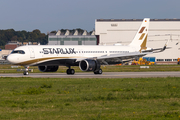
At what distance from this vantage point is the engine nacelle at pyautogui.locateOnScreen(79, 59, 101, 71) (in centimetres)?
4062

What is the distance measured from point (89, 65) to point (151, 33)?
86667 mm

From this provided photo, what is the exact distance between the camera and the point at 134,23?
12350 cm

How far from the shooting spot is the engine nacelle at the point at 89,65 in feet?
133

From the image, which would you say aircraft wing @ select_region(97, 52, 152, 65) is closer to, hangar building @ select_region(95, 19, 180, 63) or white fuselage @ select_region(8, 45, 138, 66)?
Answer: white fuselage @ select_region(8, 45, 138, 66)

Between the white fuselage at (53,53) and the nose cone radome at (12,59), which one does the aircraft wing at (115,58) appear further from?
the nose cone radome at (12,59)

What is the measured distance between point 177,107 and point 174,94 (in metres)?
4.74

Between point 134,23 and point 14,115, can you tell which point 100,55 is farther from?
point 134,23

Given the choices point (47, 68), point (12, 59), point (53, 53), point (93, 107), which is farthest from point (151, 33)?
point (93, 107)

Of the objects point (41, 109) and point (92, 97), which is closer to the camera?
point (41, 109)

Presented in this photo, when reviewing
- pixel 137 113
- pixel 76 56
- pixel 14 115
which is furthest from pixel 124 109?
pixel 76 56

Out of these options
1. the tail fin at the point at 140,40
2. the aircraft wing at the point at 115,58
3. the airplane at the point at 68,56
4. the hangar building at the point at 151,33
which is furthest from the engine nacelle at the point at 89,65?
the hangar building at the point at 151,33

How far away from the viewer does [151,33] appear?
123m

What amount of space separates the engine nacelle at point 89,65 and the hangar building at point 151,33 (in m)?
80.6

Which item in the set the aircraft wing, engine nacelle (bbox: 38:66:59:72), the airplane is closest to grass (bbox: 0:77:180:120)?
the airplane
